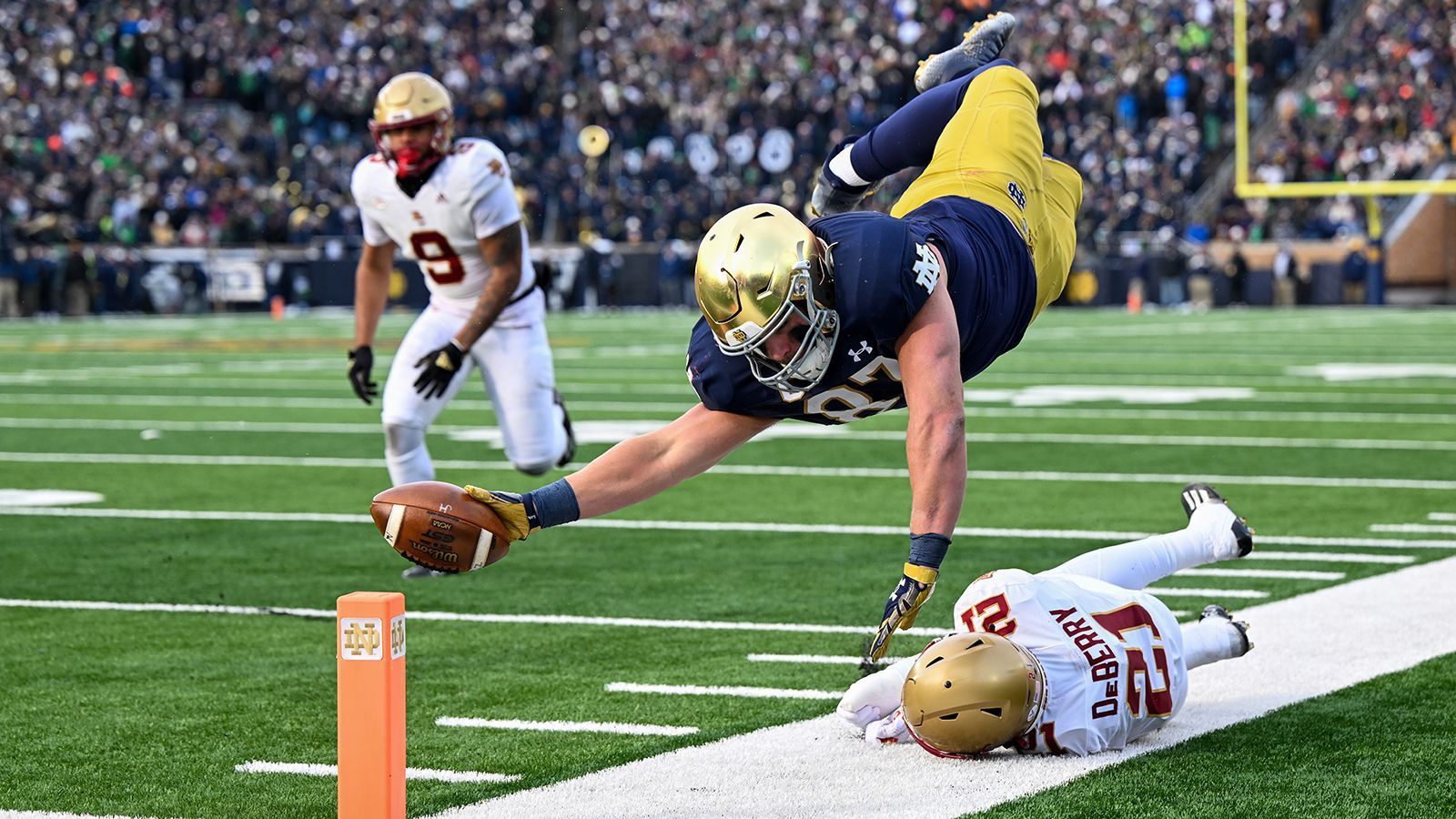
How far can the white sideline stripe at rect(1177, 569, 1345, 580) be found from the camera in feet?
21.0

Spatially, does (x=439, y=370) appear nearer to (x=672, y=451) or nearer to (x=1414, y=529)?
(x=672, y=451)

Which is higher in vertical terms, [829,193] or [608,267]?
[829,193]

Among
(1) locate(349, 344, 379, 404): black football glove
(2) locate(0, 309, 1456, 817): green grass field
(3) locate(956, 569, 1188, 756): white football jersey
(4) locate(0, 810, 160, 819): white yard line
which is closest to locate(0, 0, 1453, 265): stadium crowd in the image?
(2) locate(0, 309, 1456, 817): green grass field

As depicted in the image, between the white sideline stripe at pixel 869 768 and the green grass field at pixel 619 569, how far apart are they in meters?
0.08

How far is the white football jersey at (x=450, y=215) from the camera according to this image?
24.4 feet

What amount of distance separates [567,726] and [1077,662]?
112 cm

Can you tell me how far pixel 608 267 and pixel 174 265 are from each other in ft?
21.6

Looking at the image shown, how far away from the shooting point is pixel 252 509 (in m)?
8.62

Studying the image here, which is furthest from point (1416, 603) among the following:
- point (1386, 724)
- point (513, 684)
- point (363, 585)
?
point (363, 585)

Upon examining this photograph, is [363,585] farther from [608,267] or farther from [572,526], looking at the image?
[608,267]

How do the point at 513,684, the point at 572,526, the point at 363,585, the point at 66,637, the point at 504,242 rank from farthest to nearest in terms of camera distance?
the point at 572,526
the point at 504,242
the point at 363,585
the point at 66,637
the point at 513,684

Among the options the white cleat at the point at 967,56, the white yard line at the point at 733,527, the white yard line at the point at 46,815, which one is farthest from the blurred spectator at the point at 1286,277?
the white yard line at the point at 46,815

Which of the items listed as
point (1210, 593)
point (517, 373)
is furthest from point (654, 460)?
point (517, 373)

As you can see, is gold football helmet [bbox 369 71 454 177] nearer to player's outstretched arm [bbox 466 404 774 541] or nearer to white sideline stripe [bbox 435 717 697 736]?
player's outstretched arm [bbox 466 404 774 541]
